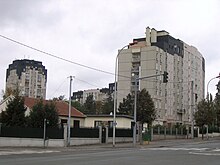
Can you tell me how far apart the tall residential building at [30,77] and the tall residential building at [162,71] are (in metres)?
23.7

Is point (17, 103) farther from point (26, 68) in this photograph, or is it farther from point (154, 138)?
point (26, 68)

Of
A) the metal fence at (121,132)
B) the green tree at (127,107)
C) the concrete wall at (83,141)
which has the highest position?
the green tree at (127,107)

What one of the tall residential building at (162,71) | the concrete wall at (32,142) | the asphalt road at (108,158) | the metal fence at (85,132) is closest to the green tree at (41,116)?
the metal fence at (85,132)

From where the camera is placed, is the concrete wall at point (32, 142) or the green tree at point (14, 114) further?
the green tree at point (14, 114)

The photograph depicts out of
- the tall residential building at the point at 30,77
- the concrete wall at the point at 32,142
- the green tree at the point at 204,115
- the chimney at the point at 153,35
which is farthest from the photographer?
the chimney at the point at 153,35

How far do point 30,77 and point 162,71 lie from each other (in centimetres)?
3781

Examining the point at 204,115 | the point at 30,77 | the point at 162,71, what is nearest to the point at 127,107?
the point at 204,115

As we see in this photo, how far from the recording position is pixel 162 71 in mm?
112375

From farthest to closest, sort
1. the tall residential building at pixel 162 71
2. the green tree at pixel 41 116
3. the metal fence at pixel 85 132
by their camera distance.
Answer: the tall residential building at pixel 162 71 → the metal fence at pixel 85 132 → the green tree at pixel 41 116

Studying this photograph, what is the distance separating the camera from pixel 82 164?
57.4 feet

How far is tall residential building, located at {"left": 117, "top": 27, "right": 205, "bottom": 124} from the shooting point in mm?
109312

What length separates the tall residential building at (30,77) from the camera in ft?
322

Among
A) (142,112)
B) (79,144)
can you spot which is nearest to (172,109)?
(142,112)

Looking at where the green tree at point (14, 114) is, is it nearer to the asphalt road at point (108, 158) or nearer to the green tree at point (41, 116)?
Result: the green tree at point (41, 116)
